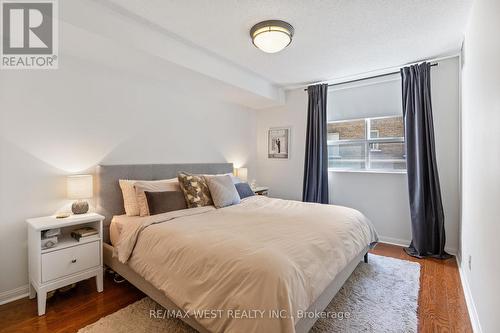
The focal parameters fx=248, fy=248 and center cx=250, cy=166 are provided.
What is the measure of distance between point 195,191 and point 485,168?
253 cm

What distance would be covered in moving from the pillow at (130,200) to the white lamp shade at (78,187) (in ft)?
1.16

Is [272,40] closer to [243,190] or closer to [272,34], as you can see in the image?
[272,34]

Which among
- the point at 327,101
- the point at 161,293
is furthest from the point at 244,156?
the point at 161,293

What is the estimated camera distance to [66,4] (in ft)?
6.10

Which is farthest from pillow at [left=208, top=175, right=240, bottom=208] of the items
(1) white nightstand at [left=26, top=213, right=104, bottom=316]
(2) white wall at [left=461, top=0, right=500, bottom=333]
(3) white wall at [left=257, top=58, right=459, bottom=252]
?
(2) white wall at [left=461, top=0, right=500, bottom=333]

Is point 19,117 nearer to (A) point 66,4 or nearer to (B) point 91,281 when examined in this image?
(A) point 66,4

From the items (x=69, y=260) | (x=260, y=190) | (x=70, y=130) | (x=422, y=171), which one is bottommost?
(x=69, y=260)

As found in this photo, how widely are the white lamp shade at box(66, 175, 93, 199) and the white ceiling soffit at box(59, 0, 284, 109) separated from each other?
4.05 ft

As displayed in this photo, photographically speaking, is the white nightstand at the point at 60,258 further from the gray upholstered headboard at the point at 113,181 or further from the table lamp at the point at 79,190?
the gray upholstered headboard at the point at 113,181

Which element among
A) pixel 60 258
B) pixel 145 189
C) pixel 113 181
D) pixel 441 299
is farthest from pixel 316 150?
pixel 60 258

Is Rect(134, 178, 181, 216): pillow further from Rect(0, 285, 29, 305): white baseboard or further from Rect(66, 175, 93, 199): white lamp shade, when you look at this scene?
Rect(0, 285, 29, 305): white baseboard

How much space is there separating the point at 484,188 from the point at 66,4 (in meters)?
3.23

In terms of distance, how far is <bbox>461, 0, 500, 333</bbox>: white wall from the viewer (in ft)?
4.43

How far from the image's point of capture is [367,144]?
12.8ft
